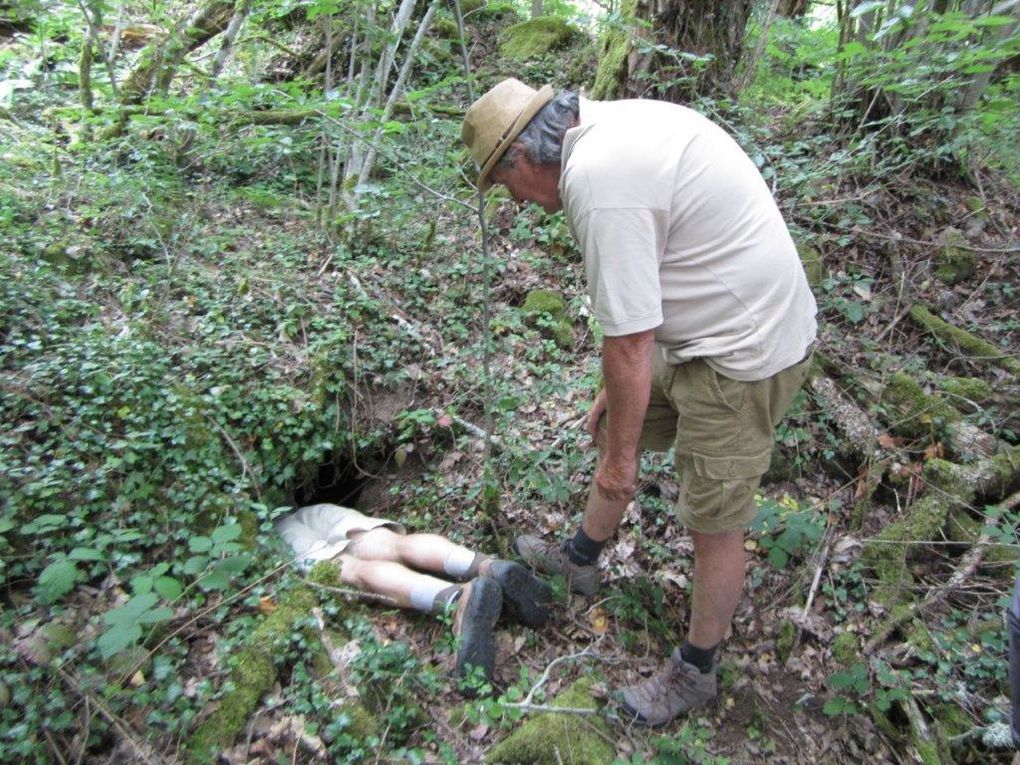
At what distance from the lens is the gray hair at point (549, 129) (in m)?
2.19

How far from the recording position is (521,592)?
119 inches

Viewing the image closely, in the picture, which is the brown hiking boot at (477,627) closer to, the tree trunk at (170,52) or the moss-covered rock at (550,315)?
the moss-covered rock at (550,315)

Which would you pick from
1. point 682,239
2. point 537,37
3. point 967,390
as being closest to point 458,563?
point 682,239

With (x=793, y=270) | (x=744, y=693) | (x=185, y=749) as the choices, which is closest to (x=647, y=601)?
(x=744, y=693)

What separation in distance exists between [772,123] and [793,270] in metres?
4.97

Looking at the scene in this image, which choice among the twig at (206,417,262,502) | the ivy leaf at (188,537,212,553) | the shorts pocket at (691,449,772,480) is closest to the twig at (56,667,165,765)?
the ivy leaf at (188,537,212,553)

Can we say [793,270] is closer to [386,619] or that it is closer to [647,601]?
[647,601]

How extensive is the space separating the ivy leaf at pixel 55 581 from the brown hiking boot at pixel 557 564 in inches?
79.5

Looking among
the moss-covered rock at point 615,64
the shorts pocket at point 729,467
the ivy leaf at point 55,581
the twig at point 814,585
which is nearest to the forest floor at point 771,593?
the twig at point 814,585

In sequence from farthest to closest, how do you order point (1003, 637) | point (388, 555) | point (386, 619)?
point (388, 555) → point (386, 619) → point (1003, 637)

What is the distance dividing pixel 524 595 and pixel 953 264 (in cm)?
441

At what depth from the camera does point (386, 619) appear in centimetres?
317

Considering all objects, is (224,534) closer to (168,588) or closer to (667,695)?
(168,588)

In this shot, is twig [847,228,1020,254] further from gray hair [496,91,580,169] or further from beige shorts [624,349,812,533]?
gray hair [496,91,580,169]
